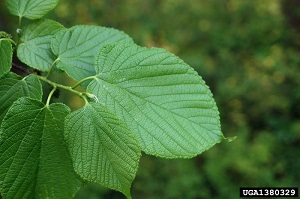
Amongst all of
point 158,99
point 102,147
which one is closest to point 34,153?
point 102,147

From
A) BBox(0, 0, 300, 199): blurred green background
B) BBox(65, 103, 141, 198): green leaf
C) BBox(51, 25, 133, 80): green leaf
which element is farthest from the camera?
BBox(0, 0, 300, 199): blurred green background

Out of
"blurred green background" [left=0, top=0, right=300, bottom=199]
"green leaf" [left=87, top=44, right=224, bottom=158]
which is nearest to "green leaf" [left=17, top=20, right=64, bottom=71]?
"green leaf" [left=87, top=44, right=224, bottom=158]

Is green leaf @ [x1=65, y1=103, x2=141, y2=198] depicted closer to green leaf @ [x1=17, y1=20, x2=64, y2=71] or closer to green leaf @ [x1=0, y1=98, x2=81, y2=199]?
green leaf @ [x1=0, y1=98, x2=81, y2=199]

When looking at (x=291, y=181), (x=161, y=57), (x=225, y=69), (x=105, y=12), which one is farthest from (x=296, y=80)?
(x=161, y=57)

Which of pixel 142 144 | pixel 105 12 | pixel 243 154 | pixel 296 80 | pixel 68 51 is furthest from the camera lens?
pixel 105 12

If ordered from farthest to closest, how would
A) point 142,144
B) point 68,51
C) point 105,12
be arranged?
point 105,12, point 68,51, point 142,144

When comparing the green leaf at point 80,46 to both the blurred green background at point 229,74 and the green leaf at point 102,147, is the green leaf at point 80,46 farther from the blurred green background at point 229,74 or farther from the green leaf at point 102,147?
the blurred green background at point 229,74

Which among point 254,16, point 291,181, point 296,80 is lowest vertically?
point 291,181

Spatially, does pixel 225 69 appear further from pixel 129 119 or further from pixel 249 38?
pixel 129 119
